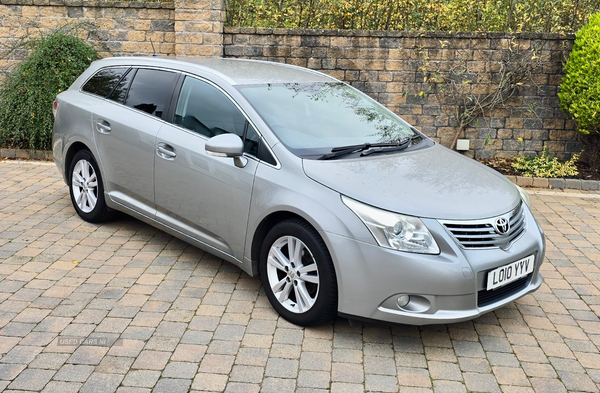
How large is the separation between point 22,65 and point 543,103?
7.87 m

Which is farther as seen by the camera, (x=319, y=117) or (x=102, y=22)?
(x=102, y=22)

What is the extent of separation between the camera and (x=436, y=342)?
4059 millimetres

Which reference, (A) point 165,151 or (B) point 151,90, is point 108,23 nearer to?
(B) point 151,90

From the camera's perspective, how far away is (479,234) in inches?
152

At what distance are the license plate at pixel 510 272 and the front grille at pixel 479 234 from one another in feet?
0.47

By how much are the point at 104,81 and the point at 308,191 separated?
301 cm

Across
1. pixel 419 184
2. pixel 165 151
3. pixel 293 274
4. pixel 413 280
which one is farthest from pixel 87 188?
pixel 413 280

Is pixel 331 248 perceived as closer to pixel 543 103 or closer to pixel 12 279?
pixel 12 279

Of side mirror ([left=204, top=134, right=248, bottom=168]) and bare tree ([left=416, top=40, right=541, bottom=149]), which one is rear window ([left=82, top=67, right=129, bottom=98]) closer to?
side mirror ([left=204, top=134, right=248, bottom=168])

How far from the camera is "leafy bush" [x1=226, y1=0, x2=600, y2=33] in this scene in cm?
935

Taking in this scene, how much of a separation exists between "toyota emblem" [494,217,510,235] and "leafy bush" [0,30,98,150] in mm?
7081

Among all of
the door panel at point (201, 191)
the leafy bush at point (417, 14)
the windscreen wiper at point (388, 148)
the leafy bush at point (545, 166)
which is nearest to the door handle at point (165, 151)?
the door panel at point (201, 191)

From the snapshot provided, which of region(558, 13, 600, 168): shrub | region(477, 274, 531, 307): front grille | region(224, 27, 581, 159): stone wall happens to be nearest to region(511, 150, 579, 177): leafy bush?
region(224, 27, 581, 159): stone wall

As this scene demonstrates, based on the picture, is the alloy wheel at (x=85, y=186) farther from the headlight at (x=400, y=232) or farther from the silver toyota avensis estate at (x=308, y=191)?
the headlight at (x=400, y=232)
